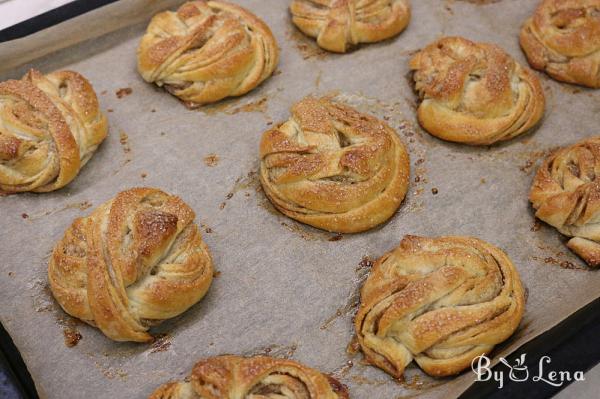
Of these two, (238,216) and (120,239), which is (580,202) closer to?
(238,216)

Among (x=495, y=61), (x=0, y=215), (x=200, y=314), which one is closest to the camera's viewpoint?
(x=200, y=314)

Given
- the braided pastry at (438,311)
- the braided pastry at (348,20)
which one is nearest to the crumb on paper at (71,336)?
the braided pastry at (438,311)

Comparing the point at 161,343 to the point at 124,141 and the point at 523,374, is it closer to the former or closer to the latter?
the point at 124,141

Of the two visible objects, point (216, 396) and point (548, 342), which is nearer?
point (216, 396)

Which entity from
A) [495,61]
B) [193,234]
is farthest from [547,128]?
[193,234]

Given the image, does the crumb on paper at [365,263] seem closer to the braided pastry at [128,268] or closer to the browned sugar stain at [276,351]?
the browned sugar stain at [276,351]

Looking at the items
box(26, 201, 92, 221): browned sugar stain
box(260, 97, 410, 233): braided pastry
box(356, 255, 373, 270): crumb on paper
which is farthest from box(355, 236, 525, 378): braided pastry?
box(26, 201, 92, 221): browned sugar stain

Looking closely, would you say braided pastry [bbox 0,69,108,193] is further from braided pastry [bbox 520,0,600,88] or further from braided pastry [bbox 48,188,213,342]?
braided pastry [bbox 520,0,600,88]
